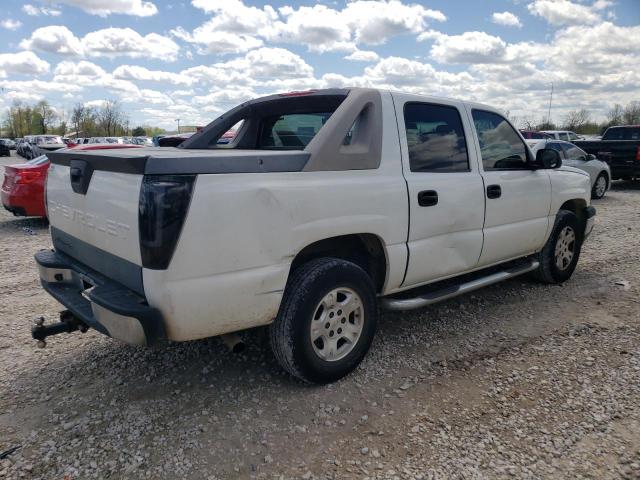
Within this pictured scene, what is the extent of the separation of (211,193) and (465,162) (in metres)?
2.34

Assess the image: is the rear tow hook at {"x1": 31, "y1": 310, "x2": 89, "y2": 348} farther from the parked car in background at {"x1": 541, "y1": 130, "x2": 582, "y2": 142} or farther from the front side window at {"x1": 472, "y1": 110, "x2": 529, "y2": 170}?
the parked car in background at {"x1": 541, "y1": 130, "x2": 582, "y2": 142}

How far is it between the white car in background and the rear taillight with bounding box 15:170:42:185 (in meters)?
11.0

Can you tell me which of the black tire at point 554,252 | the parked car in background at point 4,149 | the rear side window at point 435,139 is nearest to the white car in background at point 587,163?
the black tire at point 554,252

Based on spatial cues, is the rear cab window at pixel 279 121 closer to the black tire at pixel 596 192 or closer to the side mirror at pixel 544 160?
the side mirror at pixel 544 160

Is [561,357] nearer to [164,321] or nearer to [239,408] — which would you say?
[239,408]

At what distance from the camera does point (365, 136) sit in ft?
11.2

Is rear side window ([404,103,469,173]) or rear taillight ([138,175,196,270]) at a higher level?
rear side window ([404,103,469,173])

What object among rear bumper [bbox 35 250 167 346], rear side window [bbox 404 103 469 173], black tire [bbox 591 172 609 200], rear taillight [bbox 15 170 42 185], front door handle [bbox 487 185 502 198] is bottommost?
black tire [bbox 591 172 609 200]

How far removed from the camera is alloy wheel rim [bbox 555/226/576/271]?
17.6ft

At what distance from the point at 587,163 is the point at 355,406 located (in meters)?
12.4

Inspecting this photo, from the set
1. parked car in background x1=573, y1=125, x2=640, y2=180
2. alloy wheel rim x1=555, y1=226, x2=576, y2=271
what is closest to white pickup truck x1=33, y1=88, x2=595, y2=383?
alloy wheel rim x1=555, y1=226, x2=576, y2=271

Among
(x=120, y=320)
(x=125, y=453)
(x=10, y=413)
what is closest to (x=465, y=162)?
(x=120, y=320)

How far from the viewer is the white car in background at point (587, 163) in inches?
500

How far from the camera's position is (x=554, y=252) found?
5.35 m
